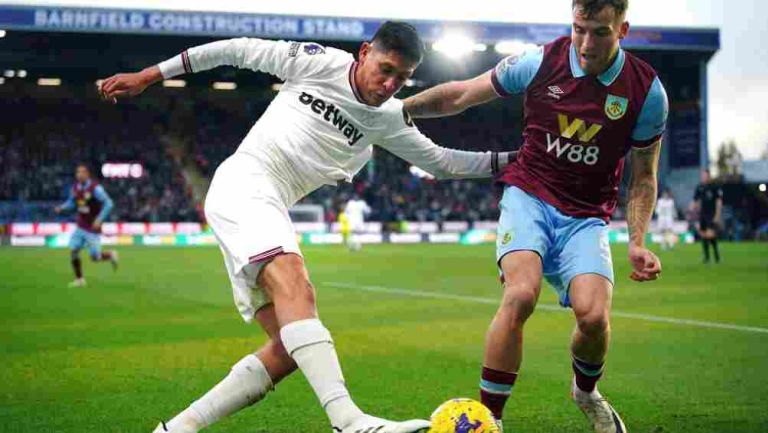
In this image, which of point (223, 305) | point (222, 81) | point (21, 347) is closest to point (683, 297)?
point (223, 305)

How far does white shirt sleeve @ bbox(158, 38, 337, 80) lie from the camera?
5.43 m

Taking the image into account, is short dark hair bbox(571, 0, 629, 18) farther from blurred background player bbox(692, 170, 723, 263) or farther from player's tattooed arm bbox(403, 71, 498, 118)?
blurred background player bbox(692, 170, 723, 263)

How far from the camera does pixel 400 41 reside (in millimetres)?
5188

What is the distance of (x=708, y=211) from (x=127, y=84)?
23.5 meters

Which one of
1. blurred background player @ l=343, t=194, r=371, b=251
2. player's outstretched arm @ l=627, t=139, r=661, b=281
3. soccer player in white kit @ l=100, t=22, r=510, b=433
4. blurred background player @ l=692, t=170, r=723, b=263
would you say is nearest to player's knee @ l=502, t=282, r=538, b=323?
player's outstretched arm @ l=627, t=139, r=661, b=281

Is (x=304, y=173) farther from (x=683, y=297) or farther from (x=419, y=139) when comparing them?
(x=683, y=297)

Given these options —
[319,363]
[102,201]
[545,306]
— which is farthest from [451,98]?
[102,201]

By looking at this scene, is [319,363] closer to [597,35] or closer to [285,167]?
[285,167]

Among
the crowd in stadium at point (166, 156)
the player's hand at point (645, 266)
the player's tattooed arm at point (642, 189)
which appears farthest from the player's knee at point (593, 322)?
the crowd in stadium at point (166, 156)

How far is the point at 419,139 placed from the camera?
19.2 ft

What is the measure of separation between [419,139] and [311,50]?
33.4 inches

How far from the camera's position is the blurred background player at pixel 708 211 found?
26312 millimetres

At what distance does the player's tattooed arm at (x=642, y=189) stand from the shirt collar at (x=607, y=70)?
0.47 meters

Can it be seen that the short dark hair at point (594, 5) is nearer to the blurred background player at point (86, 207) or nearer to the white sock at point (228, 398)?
the white sock at point (228, 398)
